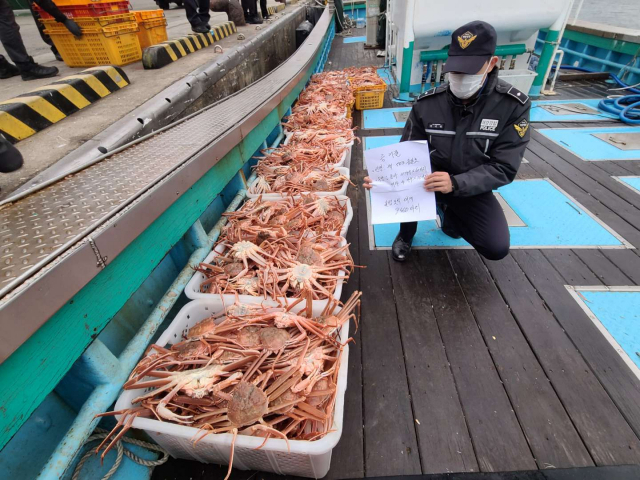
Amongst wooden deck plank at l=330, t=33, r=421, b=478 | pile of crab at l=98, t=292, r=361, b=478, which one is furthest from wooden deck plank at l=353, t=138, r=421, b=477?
pile of crab at l=98, t=292, r=361, b=478

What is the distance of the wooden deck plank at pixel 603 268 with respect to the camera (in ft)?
6.91

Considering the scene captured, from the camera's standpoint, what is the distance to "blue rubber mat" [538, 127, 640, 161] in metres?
3.52

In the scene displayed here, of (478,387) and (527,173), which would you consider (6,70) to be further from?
(527,173)

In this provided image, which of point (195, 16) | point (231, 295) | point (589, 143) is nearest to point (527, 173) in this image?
point (589, 143)

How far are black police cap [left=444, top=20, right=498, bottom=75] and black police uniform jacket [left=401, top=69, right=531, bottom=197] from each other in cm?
18

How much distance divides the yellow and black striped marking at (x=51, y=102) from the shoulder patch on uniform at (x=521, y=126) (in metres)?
3.67

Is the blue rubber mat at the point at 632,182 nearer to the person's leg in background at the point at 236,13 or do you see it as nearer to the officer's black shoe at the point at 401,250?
the officer's black shoe at the point at 401,250

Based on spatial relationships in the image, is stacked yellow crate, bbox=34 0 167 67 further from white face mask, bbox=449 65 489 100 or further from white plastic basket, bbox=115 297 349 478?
white plastic basket, bbox=115 297 349 478

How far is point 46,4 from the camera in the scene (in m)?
3.39

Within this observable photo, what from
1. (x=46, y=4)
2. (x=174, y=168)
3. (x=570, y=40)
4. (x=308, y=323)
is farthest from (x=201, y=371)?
(x=570, y=40)

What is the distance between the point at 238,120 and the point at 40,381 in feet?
6.52

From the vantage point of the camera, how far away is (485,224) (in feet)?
7.06

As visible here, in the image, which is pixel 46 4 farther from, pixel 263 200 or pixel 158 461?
pixel 158 461

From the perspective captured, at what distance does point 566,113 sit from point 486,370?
15.7ft
